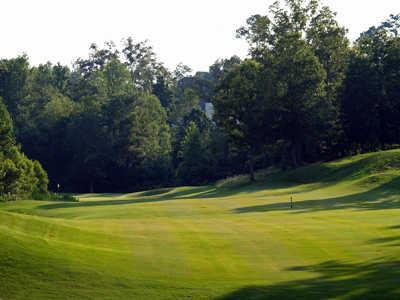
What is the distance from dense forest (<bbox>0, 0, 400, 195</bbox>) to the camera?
72062 millimetres

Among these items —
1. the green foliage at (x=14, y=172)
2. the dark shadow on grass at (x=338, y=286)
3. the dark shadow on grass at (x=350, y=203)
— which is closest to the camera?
the dark shadow on grass at (x=338, y=286)

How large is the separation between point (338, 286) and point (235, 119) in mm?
58681

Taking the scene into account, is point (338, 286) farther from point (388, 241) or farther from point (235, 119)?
point (235, 119)

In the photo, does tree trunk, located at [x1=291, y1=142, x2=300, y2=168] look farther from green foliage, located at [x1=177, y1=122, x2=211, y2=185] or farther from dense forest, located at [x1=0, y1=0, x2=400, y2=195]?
green foliage, located at [x1=177, y1=122, x2=211, y2=185]

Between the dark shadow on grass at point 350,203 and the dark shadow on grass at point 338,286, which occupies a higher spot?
the dark shadow on grass at point 350,203

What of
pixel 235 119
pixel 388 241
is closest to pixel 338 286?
pixel 388 241

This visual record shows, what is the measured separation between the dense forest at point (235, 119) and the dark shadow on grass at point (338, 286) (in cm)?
4888

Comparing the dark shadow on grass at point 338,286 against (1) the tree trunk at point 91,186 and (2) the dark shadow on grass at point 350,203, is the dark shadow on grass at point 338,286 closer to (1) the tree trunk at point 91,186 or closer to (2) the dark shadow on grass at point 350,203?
(2) the dark shadow on grass at point 350,203

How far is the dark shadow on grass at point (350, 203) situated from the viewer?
39.3m

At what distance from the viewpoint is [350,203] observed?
1699 inches

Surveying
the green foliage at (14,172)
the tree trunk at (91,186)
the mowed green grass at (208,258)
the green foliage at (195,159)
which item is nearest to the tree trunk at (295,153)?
the green foliage at (195,159)

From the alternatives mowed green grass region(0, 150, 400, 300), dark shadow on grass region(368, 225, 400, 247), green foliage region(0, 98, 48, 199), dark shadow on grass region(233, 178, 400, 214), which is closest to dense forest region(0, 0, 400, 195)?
green foliage region(0, 98, 48, 199)

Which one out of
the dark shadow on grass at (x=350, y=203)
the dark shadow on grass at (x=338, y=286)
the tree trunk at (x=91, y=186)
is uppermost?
the tree trunk at (x=91, y=186)

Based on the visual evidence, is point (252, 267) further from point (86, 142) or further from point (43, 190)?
point (86, 142)
